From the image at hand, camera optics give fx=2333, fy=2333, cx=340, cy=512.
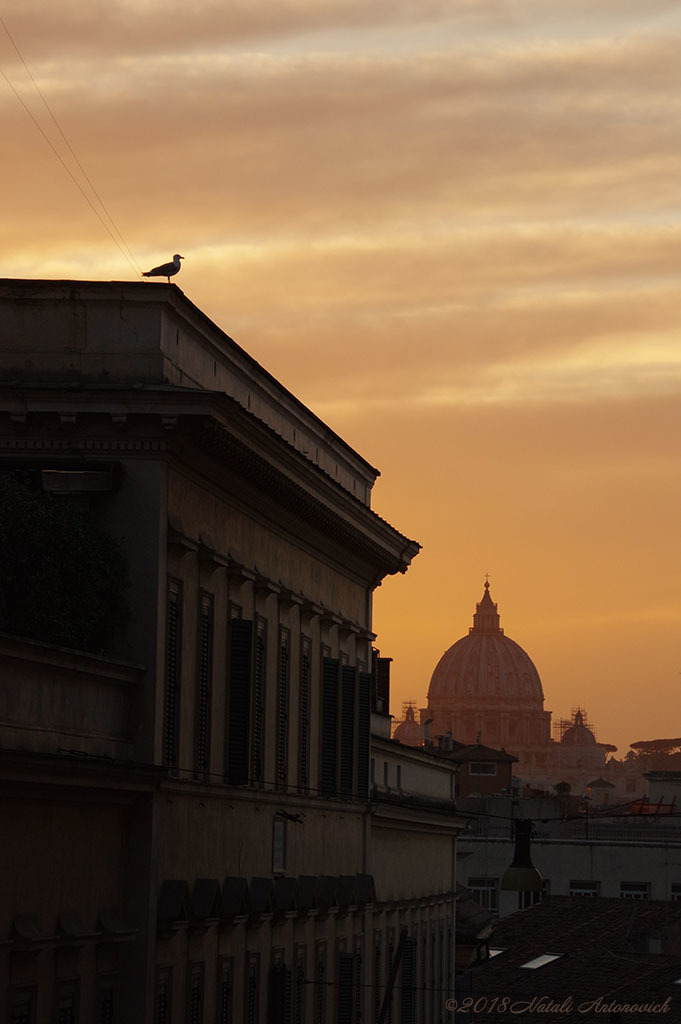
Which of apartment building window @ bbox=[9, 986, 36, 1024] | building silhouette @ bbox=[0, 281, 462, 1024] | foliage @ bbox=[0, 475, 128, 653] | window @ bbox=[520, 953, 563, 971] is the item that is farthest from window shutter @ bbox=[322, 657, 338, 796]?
window @ bbox=[520, 953, 563, 971]

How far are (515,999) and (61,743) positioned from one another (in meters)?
30.2

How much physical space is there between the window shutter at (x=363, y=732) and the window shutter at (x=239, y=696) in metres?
10.2

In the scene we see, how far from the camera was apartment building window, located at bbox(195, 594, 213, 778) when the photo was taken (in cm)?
2858

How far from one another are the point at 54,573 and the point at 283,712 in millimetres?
9627

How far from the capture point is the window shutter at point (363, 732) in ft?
133

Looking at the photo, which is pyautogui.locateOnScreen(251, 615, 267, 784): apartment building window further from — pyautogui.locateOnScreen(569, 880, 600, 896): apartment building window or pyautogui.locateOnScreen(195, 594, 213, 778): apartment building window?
pyautogui.locateOnScreen(569, 880, 600, 896): apartment building window

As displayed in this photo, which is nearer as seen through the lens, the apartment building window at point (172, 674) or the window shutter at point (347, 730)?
the apartment building window at point (172, 674)

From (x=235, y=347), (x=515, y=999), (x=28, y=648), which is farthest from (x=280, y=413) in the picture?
(x=515, y=999)

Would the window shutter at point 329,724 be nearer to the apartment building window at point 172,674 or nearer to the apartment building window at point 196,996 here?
the apartment building window at point 196,996

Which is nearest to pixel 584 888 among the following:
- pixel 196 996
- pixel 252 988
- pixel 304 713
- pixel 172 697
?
pixel 304 713

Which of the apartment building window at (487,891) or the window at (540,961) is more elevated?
the apartment building window at (487,891)

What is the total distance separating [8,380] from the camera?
26.6 m

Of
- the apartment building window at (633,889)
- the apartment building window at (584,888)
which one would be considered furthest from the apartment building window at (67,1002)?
the apartment building window at (584,888)

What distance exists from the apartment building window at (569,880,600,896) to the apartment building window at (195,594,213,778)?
74089 mm
